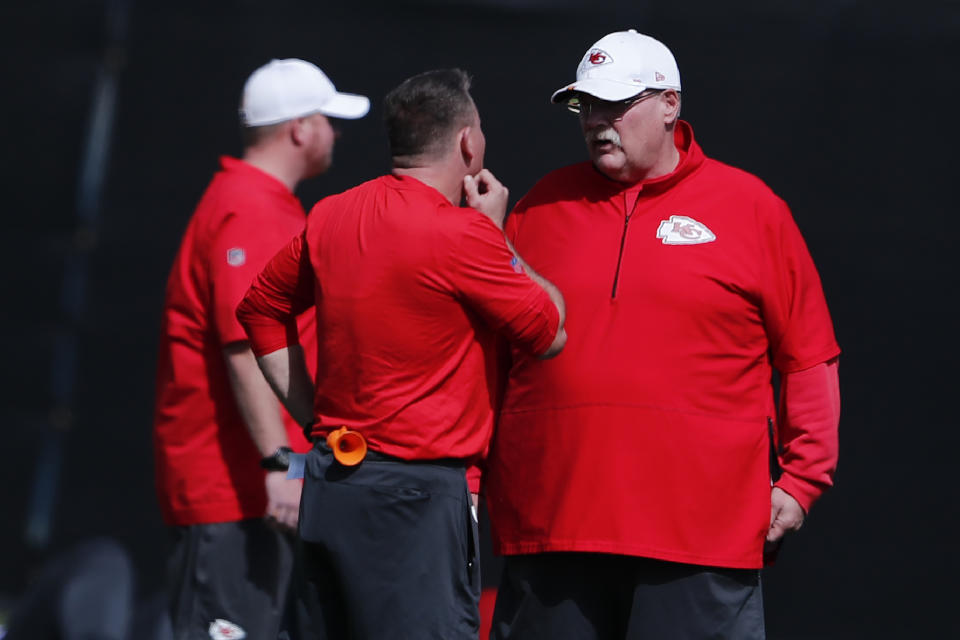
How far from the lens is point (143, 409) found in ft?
12.9

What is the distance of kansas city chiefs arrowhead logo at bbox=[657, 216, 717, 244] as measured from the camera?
8.11 feet

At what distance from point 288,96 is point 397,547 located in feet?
4.38

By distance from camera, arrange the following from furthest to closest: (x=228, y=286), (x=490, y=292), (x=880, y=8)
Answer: (x=880, y=8) → (x=228, y=286) → (x=490, y=292)

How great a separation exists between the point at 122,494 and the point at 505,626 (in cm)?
178

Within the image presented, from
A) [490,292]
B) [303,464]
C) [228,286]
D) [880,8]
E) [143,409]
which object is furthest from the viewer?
[143,409]

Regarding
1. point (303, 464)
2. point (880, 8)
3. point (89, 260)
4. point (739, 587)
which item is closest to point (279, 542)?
point (303, 464)

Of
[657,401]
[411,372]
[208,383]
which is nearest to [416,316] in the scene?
[411,372]

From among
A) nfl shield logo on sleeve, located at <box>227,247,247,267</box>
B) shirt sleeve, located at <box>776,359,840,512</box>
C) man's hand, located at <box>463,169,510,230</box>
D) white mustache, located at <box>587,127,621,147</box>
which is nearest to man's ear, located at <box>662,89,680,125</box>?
white mustache, located at <box>587,127,621,147</box>

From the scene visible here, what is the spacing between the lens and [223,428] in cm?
295

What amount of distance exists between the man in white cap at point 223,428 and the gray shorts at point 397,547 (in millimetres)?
641

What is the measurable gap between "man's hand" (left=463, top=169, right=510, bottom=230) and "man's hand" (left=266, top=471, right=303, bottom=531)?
2.63 feet

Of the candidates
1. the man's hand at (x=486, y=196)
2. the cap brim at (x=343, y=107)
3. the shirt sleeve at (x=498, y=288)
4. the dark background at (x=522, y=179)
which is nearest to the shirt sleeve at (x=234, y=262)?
the cap brim at (x=343, y=107)

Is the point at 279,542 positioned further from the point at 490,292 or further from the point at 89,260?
the point at 89,260

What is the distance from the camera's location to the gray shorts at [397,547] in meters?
2.14
